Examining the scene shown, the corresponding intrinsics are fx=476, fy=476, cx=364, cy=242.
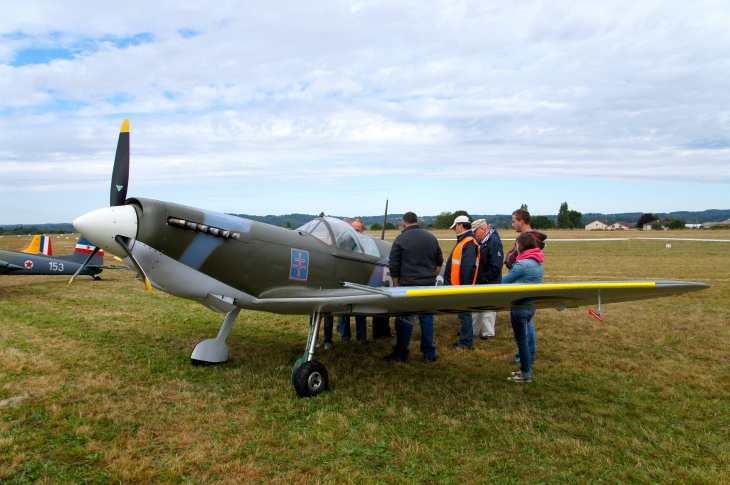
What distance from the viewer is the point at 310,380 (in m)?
4.54

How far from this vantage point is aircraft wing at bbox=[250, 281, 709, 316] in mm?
3527

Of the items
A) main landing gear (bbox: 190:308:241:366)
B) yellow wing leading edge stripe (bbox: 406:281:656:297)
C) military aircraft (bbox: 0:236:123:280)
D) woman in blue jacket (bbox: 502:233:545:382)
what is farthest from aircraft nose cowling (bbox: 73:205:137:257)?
military aircraft (bbox: 0:236:123:280)

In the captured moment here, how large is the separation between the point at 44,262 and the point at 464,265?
36.8ft

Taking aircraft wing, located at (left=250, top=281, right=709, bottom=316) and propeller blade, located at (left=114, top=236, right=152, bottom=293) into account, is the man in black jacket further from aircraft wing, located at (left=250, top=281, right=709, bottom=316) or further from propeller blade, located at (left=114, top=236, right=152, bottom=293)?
propeller blade, located at (left=114, top=236, right=152, bottom=293)

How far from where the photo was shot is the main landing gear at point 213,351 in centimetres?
546

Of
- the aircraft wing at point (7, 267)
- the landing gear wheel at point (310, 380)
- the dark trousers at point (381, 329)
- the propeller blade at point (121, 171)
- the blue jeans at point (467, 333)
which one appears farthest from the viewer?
the aircraft wing at point (7, 267)

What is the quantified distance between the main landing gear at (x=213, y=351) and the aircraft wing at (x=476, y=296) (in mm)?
1150

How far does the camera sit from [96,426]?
12.4ft

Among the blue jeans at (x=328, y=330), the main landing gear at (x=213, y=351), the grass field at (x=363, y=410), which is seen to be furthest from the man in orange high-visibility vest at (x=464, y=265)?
the main landing gear at (x=213, y=351)

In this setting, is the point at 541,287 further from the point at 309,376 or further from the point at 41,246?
the point at 41,246

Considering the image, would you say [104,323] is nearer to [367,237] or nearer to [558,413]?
[367,237]

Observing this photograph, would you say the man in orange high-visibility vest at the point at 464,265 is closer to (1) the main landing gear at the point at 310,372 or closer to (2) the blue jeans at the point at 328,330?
(2) the blue jeans at the point at 328,330

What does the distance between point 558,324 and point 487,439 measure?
477cm

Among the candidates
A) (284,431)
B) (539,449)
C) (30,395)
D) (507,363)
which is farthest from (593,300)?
(30,395)
